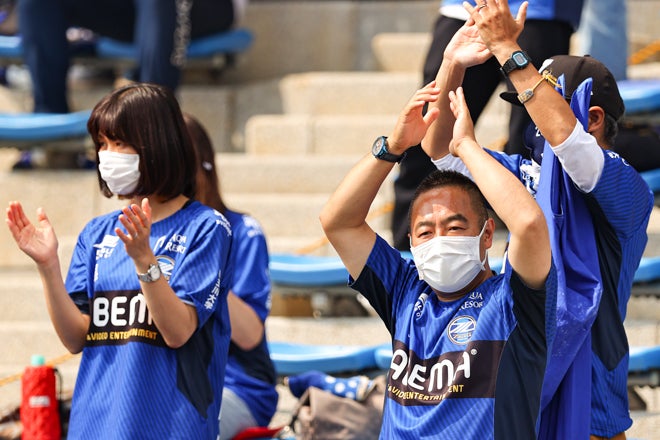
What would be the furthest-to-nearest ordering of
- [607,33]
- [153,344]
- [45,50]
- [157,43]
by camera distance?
1. [45,50]
2. [157,43]
3. [607,33]
4. [153,344]

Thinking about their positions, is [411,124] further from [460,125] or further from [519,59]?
[519,59]

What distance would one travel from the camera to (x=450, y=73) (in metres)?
3.34

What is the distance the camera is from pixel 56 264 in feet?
11.1

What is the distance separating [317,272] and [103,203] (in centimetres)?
154

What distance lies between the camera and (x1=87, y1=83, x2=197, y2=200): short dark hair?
343 centimetres

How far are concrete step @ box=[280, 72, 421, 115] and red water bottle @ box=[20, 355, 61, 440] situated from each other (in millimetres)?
3000

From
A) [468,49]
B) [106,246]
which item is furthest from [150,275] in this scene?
[468,49]

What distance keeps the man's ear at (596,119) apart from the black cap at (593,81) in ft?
0.05

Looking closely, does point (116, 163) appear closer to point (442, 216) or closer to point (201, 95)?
point (442, 216)

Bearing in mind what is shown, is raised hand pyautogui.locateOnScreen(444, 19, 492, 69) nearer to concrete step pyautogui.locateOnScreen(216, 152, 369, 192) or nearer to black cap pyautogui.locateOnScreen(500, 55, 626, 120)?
black cap pyautogui.locateOnScreen(500, 55, 626, 120)

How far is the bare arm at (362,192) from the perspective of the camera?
10.2 feet

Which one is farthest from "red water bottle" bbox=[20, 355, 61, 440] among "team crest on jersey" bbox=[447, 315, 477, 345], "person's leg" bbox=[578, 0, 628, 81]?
"person's leg" bbox=[578, 0, 628, 81]

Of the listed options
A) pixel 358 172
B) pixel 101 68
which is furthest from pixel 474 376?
pixel 101 68

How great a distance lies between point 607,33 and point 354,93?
162cm
